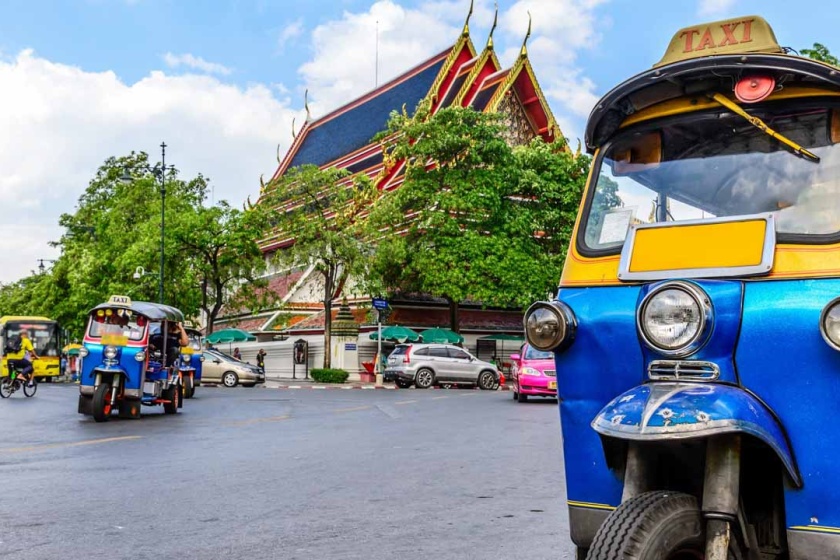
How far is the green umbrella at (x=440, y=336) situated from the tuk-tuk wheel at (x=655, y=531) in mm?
35324

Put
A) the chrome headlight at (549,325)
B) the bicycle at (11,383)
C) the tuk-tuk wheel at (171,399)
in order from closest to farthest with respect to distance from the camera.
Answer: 1. the chrome headlight at (549,325)
2. the tuk-tuk wheel at (171,399)
3. the bicycle at (11,383)

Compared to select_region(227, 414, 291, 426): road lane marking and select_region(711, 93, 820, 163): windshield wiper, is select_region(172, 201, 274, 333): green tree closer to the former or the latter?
select_region(227, 414, 291, 426): road lane marking

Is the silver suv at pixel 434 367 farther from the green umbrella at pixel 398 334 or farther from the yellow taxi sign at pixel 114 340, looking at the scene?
the yellow taxi sign at pixel 114 340

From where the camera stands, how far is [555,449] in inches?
437

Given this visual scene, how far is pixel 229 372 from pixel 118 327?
1866 centimetres

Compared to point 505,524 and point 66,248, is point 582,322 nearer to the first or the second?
point 505,524

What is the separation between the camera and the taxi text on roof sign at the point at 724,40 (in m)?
3.96

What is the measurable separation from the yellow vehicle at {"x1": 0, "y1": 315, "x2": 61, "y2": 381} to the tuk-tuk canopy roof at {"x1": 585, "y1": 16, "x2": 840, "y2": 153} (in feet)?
142

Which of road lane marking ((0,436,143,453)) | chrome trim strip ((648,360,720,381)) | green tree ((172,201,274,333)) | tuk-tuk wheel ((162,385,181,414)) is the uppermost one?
green tree ((172,201,274,333))

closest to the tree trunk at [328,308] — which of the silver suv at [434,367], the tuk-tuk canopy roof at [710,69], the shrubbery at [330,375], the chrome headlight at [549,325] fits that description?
the shrubbery at [330,375]

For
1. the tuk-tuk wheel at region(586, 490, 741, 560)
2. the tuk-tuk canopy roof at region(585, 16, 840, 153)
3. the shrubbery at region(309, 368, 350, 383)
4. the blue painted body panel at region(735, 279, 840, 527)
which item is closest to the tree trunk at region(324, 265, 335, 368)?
the shrubbery at region(309, 368, 350, 383)

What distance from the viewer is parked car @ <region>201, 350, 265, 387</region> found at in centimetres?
3434

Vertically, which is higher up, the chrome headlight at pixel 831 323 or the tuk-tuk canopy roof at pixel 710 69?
the tuk-tuk canopy roof at pixel 710 69

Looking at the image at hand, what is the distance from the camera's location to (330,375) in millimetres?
36969
